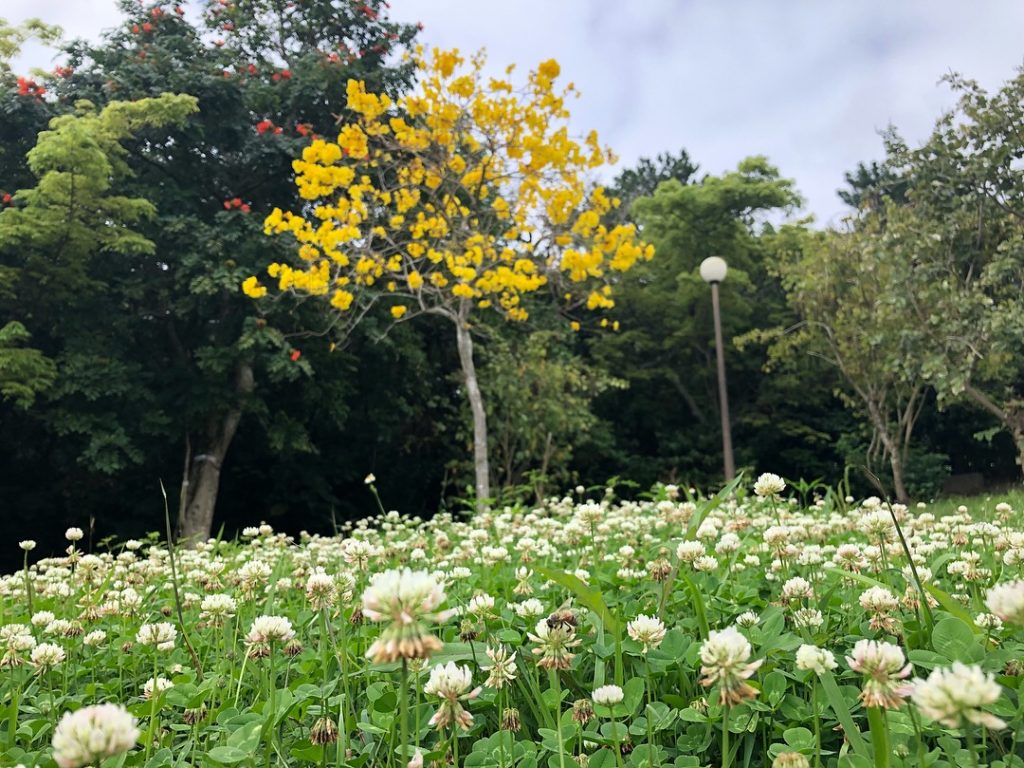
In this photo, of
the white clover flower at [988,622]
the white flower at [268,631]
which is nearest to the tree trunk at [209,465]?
the white flower at [268,631]

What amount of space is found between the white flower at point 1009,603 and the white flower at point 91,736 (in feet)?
3.27

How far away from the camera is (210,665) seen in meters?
1.87

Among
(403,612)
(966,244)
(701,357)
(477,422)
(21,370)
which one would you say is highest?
(966,244)

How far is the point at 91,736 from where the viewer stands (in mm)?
723

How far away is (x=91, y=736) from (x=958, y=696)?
892 mm

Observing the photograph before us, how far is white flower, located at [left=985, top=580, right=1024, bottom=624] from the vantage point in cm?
79

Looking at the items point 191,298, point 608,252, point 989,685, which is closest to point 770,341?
point 608,252

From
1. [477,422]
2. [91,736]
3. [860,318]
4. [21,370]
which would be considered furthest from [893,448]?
[91,736]

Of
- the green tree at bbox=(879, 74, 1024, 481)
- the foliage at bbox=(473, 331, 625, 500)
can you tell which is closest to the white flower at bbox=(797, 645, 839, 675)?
the green tree at bbox=(879, 74, 1024, 481)

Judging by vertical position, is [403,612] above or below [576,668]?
above

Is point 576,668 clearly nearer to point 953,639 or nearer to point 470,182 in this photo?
point 953,639

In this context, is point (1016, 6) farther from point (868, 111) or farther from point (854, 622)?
point (854, 622)

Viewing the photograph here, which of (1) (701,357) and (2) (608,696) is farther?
(1) (701,357)

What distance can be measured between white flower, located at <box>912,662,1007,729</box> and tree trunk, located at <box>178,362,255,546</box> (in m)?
9.28
